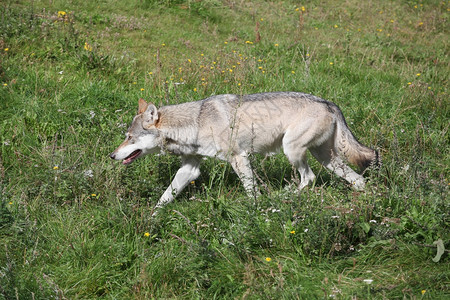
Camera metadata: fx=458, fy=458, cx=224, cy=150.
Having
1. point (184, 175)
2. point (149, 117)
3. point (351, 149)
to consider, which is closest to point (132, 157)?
point (149, 117)

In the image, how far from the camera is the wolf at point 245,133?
17.4 ft

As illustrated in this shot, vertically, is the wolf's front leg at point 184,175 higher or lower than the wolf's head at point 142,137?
lower

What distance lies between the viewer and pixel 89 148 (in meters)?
5.86

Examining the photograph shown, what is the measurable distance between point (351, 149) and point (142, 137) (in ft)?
8.09

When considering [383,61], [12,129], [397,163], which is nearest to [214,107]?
[397,163]

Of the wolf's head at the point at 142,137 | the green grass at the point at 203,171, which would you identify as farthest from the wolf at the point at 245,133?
the green grass at the point at 203,171

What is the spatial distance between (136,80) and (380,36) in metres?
6.24

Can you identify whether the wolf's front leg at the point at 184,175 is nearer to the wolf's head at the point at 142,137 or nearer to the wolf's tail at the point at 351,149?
the wolf's head at the point at 142,137

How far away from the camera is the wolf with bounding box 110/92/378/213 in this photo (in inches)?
209

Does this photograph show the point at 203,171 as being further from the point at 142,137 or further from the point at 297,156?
the point at 297,156

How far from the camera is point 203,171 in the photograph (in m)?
5.93

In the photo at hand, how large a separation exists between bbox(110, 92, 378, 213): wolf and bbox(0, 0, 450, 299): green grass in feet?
0.93

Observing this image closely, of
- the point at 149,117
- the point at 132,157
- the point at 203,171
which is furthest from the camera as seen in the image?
the point at 203,171

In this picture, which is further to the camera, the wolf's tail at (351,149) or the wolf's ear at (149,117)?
the wolf's ear at (149,117)
